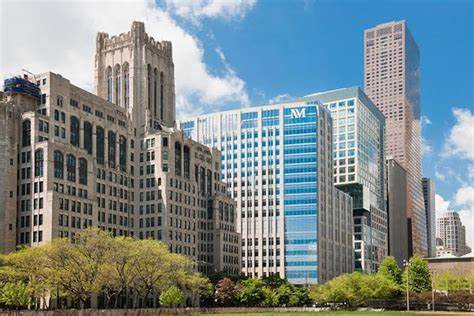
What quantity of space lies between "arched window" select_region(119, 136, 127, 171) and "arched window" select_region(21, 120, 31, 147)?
105ft

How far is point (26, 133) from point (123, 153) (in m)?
33.9

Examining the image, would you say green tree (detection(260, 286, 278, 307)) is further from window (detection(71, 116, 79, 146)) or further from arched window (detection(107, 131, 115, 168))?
window (detection(71, 116, 79, 146))

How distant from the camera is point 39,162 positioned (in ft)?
536

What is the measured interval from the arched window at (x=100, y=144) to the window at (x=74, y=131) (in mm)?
6835

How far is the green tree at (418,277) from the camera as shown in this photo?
187000mm

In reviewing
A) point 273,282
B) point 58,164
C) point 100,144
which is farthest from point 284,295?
point 58,164

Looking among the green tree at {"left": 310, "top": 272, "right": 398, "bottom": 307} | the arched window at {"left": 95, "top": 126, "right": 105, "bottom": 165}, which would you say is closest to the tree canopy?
the green tree at {"left": 310, "top": 272, "right": 398, "bottom": 307}

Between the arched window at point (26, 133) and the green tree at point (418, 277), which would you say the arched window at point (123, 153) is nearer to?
the arched window at point (26, 133)

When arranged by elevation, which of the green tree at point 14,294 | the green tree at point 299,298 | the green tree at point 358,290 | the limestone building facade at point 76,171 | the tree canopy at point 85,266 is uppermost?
the limestone building facade at point 76,171

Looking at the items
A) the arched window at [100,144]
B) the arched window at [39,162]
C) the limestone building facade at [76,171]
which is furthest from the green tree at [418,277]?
the arched window at [39,162]

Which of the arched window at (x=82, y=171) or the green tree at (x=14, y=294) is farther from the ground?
the arched window at (x=82, y=171)

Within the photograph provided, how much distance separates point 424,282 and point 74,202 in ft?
308

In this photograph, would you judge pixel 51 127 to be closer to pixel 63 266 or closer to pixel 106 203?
pixel 106 203

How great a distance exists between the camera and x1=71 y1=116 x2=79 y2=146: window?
6979 inches
